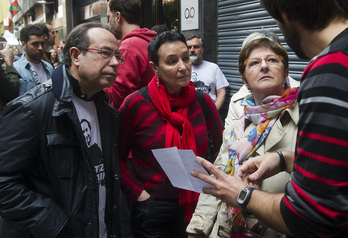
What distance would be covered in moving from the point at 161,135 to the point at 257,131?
31.9 inches

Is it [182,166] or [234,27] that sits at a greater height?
[234,27]

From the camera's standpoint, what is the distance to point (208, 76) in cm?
526

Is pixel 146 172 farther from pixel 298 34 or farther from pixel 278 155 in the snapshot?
pixel 298 34

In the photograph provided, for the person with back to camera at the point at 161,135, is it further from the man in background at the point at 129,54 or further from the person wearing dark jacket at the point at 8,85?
the person wearing dark jacket at the point at 8,85

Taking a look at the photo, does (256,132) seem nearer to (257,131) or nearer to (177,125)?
(257,131)

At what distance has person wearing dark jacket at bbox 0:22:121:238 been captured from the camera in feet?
6.02

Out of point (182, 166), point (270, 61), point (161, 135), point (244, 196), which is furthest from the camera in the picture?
point (161, 135)

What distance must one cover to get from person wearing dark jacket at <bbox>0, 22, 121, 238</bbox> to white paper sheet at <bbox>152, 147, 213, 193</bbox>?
1.48 ft

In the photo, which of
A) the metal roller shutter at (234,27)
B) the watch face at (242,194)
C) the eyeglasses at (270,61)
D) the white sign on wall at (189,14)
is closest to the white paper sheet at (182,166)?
the watch face at (242,194)

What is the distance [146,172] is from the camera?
8.54 ft

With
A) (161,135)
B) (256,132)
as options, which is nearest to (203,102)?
(161,135)

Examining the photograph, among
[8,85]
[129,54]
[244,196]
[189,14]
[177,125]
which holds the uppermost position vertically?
[189,14]

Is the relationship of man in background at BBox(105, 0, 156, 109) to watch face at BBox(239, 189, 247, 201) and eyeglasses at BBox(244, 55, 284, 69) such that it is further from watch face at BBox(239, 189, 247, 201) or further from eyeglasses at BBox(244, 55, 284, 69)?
watch face at BBox(239, 189, 247, 201)

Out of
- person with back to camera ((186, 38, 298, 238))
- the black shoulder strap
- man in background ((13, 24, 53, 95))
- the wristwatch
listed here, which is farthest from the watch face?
man in background ((13, 24, 53, 95))
